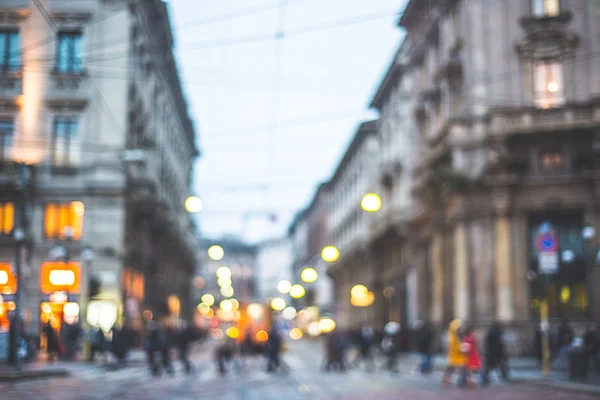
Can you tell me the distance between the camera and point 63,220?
125 feet

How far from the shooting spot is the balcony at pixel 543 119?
1233 inches

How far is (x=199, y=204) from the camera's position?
87.9 ft

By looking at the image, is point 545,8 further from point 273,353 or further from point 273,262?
point 273,262

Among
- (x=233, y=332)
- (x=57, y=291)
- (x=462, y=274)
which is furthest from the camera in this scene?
(x=57, y=291)

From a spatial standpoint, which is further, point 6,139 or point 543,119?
point 6,139

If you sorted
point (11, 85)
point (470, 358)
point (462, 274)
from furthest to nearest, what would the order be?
point (11, 85)
point (462, 274)
point (470, 358)

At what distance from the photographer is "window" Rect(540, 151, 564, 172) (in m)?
32.5

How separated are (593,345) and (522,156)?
9704 millimetres

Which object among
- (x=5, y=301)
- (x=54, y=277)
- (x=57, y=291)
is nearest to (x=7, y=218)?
(x=54, y=277)

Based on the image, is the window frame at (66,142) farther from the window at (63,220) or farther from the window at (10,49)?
the window at (10,49)

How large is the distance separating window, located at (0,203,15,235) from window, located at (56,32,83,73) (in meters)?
6.29

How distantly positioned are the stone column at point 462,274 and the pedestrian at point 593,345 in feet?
25.8

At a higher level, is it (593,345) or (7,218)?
(7,218)

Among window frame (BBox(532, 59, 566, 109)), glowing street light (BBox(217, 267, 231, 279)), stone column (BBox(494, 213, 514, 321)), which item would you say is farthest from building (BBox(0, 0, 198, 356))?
window frame (BBox(532, 59, 566, 109))
